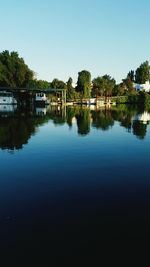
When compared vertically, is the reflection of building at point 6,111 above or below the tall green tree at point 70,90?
below

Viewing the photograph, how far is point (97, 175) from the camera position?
18.9 metres

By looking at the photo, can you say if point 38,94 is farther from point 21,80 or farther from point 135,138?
point 135,138

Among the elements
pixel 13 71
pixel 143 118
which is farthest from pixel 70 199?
pixel 13 71

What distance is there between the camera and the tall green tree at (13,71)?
132375 millimetres

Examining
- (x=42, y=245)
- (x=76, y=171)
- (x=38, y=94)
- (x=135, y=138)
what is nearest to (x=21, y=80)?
(x=38, y=94)

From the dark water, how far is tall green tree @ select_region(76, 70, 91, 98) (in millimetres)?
162785

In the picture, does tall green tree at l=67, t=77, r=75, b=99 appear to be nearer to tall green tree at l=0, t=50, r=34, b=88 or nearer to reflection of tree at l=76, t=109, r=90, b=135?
tall green tree at l=0, t=50, r=34, b=88

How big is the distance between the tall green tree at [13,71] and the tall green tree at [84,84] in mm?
56831

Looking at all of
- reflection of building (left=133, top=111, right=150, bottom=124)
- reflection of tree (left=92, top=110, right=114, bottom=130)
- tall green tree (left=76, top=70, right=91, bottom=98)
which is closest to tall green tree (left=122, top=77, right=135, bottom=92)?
tall green tree (left=76, top=70, right=91, bottom=98)

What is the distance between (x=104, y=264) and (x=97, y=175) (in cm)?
1012

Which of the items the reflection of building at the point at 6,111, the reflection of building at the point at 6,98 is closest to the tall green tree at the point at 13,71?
the reflection of building at the point at 6,98

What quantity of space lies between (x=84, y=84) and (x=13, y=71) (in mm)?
62903

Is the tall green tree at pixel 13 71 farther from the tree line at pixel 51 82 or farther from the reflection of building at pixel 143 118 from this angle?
the reflection of building at pixel 143 118

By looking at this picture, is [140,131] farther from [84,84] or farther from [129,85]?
[129,85]
